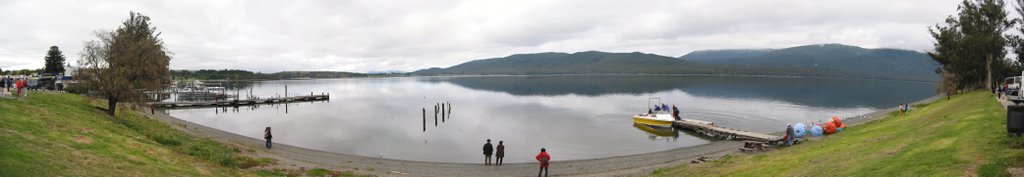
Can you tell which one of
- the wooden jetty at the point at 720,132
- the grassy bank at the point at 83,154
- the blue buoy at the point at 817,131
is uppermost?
the grassy bank at the point at 83,154

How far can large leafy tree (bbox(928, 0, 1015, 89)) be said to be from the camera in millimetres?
56003

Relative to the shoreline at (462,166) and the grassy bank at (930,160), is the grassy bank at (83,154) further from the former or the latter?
the grassy bank at (930,160)

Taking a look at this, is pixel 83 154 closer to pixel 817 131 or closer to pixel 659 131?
pixel 817 131

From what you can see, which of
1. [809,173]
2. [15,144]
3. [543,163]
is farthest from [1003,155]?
[15,144]

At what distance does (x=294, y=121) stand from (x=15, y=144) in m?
51.3

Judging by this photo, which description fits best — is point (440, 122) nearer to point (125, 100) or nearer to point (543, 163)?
point (125, 100)

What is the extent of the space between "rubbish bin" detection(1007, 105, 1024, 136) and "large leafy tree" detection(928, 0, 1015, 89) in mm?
55855

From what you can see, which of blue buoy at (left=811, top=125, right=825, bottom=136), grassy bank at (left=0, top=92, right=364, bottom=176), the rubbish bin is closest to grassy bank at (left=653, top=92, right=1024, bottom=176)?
the rubbish bin

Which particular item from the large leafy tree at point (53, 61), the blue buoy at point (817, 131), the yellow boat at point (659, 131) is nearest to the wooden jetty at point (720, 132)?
the yellow boat at point (659, 131)

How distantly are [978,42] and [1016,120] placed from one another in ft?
186

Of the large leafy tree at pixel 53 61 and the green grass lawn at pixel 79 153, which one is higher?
the large leafy tree at pixel 53 61

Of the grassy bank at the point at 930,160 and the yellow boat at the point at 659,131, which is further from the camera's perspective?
the yellow boat at the point at 659,131

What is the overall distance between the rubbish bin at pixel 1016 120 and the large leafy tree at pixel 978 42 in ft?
183

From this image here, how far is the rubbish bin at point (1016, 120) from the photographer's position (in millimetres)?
14137
